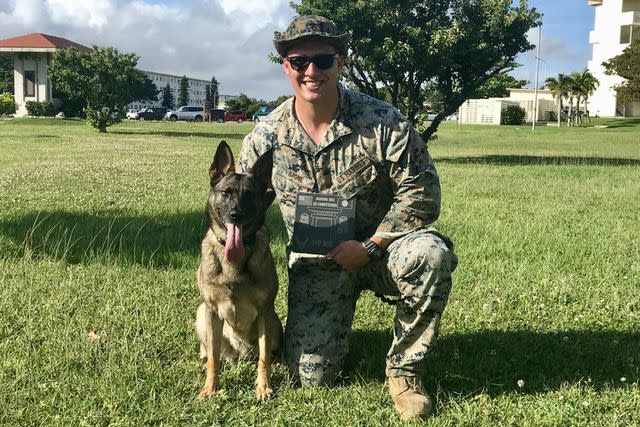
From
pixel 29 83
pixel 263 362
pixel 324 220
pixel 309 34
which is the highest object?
pixel 29 83

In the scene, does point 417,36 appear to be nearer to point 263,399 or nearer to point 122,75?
point 263,399

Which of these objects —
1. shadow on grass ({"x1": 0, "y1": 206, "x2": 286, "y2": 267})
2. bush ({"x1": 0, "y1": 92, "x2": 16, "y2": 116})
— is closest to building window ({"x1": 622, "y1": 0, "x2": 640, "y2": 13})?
bush ({"x1": 0, "y1": 92, "x2": 16, "y2": 116})

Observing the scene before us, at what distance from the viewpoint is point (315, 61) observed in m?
3.46

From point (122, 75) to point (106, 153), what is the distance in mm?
14079

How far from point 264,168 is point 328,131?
16.7 inches

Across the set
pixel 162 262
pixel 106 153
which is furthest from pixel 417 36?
pixel 162 262

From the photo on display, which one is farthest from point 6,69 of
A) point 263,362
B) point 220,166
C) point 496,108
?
point 263,362

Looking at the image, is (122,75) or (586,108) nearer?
(122,75)

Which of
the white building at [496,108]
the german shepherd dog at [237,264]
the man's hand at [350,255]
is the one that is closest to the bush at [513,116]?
the white building at [496,108]

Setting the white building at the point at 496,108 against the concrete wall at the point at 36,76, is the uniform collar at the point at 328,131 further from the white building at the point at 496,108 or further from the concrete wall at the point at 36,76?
the white building at the point at 496,108

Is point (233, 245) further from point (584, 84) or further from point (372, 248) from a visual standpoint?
point (584, 84)

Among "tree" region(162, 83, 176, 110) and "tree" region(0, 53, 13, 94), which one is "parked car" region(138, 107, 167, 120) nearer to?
"tree" region(0, 53, 13, 94)

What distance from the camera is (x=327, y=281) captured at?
12.5 feet

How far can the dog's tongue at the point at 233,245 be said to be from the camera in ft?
10.8
